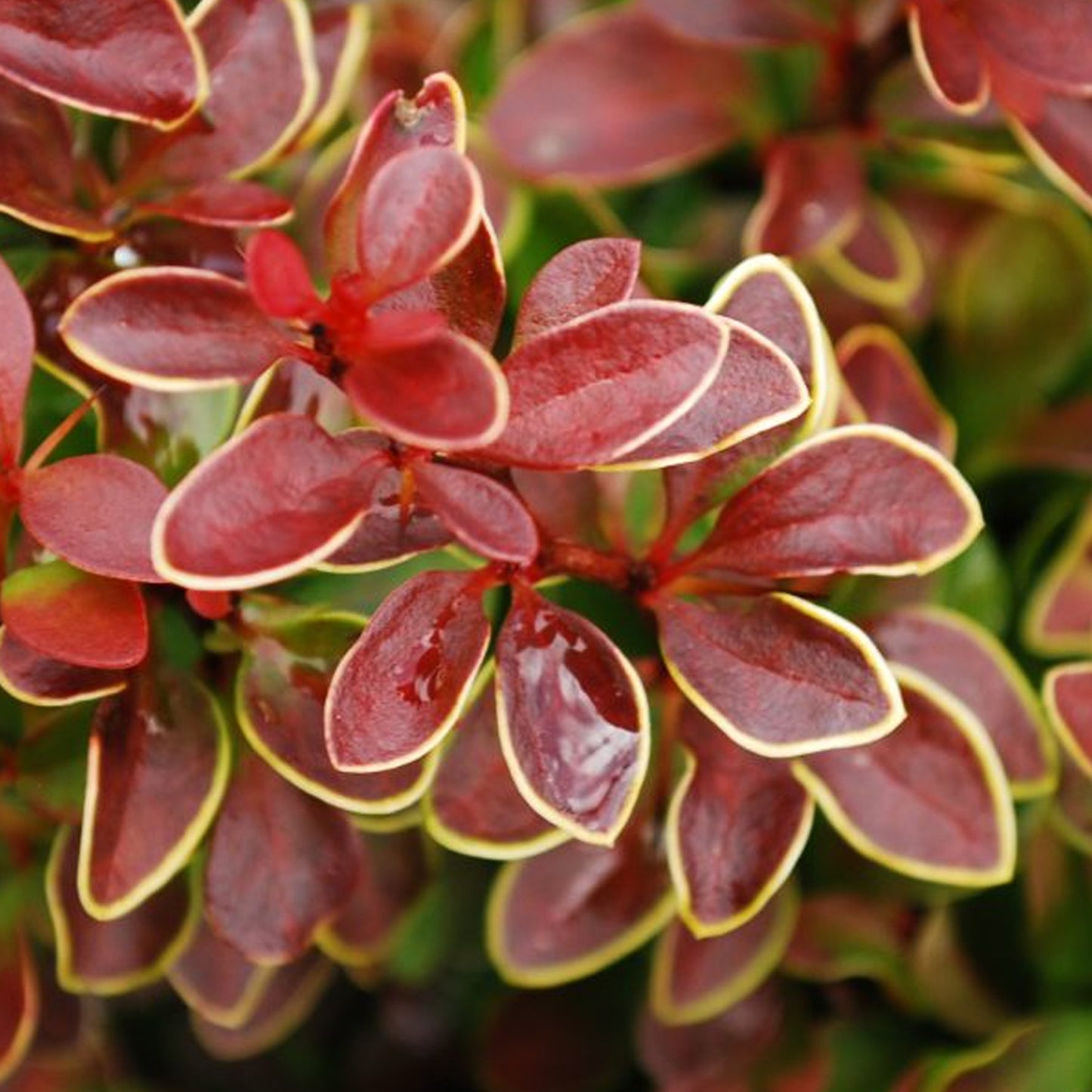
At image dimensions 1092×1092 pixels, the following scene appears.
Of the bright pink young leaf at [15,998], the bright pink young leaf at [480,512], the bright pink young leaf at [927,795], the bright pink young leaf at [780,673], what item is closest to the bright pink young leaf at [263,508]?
the bright pink young leaf at [480,512]

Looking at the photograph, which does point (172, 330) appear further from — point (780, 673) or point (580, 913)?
point (580, 913)

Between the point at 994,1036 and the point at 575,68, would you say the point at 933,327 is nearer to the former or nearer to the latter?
the point at 575,68

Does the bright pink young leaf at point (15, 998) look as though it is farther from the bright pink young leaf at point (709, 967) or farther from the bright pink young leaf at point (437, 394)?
the bright pink young leaf at point (437, 394)

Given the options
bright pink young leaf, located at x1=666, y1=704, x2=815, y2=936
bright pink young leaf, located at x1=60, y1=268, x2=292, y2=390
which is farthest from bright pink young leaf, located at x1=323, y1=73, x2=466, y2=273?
bright pink young leaf, located at x1=666, y1=704, x2=815, y2=936

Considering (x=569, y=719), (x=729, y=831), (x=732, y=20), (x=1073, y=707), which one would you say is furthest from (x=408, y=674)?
(x=732, y=20)

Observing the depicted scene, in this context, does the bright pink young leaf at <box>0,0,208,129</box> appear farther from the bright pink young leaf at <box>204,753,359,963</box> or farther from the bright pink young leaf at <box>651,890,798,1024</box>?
the bright pink young leaf at <box>651,890,798,1024</box>

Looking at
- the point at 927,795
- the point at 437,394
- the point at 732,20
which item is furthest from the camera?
the point at 732,20

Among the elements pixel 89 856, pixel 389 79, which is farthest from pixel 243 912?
pixel 389 79
